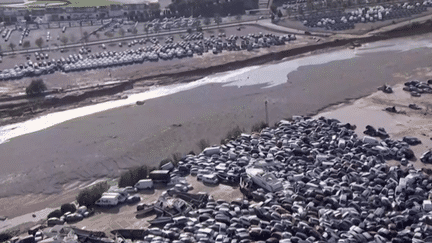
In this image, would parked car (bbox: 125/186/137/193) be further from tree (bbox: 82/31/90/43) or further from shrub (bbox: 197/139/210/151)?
tree (bbox: 82/31/90/43)

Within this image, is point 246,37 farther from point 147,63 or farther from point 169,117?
point 169,117

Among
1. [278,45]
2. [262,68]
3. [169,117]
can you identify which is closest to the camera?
[169,117]

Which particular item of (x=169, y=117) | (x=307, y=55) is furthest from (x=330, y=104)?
(x=307, y=55)

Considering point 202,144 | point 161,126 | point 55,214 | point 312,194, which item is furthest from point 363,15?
point 55,214

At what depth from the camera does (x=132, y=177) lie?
982 inches

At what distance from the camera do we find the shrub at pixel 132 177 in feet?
81.5

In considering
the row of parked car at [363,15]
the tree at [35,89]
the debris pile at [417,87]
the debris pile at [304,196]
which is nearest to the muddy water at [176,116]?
the debris pile at [417,87]

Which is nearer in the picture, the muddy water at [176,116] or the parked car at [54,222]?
the parked car at [54,222]

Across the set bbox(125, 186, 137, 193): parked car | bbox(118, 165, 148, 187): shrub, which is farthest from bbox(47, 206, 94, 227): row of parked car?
bbox(118, 165, 148, 187): shrub

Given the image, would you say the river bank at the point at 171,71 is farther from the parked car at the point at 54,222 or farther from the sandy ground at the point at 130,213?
the sandy ground at the point at 130,213

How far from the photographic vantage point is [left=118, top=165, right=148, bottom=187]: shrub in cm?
2483

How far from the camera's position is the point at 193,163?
85.9 feet

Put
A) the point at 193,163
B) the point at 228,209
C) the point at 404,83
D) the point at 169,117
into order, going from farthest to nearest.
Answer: the point at 404,83
the point at 169,117
the point at 193,163
the point at 228,209

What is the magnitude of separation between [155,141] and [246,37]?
98.0ft
